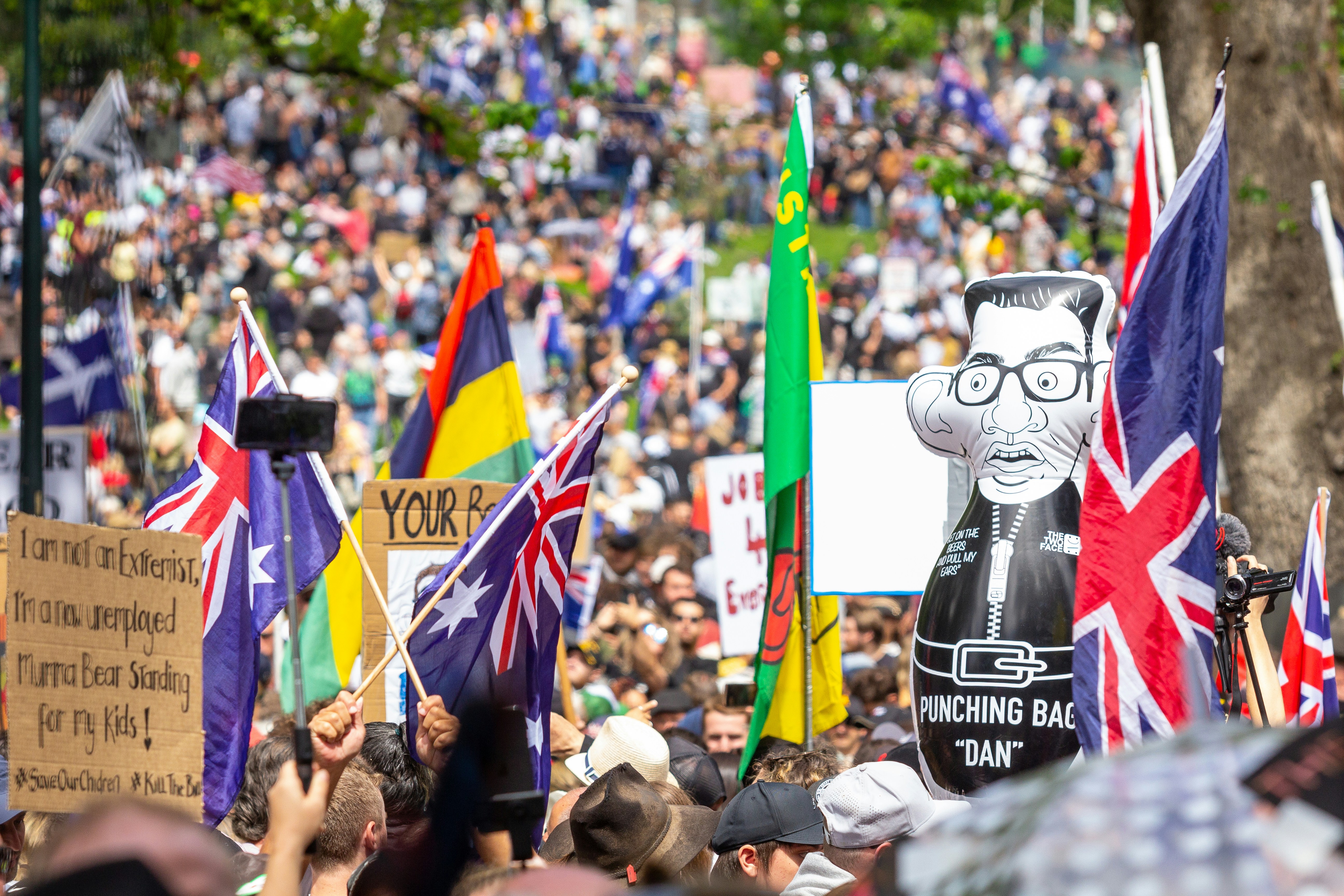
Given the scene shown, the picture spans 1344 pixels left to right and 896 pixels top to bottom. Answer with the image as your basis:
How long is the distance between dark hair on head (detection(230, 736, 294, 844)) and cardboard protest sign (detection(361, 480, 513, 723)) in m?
1.58

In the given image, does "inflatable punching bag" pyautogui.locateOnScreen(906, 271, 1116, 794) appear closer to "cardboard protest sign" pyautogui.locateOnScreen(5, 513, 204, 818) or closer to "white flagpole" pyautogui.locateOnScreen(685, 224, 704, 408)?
"cardboard protest sign" pyautogui.locateOnScreen(5, 513, 204, 818)

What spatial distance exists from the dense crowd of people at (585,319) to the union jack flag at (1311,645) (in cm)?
140

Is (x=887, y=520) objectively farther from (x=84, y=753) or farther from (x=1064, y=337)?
(x=84, y=753)

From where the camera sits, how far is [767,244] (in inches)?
1320

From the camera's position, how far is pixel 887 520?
616 cm

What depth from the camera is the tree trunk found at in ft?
26.4

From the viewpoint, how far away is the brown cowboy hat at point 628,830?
4312 mm

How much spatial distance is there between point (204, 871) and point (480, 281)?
5.82 metres

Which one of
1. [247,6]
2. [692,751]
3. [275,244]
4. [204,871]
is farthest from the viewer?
[275,244]

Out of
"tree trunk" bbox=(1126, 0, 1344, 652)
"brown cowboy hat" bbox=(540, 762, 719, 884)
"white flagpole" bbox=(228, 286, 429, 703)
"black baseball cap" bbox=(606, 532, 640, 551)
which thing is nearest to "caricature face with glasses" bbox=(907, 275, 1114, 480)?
"brown cowboy hat" bbox=(540, 762, 719, 884)

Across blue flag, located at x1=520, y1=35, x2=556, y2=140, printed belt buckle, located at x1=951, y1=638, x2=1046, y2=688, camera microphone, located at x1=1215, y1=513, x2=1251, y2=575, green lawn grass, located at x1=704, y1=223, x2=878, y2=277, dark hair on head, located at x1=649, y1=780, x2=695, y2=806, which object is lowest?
dark hair on head, located at x1=649, y1=780, x2=695, y2=806

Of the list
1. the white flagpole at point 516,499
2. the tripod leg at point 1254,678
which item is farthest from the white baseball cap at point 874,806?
the white flagpole at point 516,499

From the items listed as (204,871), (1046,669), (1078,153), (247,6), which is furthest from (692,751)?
(247,6)

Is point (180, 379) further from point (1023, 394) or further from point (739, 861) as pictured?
point (739, 861)
